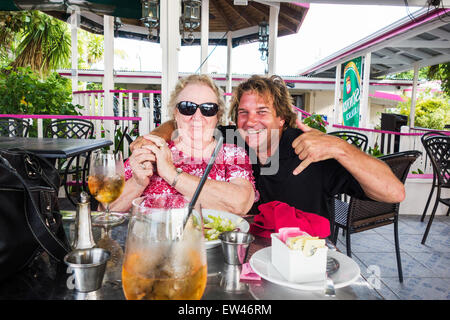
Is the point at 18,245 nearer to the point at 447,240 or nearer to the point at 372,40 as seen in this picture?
the point at 447,240

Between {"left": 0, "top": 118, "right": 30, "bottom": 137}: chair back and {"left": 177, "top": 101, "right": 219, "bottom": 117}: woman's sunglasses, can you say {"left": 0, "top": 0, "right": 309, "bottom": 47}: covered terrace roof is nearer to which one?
{"left": 0, "top": 118, "right": 30, "bottom": 137}: chair back

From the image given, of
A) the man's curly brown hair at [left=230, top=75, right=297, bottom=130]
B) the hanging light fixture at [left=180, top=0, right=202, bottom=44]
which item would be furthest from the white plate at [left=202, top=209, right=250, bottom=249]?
the hanging light fixture at [left=180, top=0, right=202, bottom=44]

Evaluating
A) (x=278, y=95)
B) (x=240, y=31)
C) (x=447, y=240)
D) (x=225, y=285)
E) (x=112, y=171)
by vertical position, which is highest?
(x=240, y=31)

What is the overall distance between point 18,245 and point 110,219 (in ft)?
1.65

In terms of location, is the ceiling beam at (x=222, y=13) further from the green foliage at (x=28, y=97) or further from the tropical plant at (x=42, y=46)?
the tropical plant at (x=42, y=46)

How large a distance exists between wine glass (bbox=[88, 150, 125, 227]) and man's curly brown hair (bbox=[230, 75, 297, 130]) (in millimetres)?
1017

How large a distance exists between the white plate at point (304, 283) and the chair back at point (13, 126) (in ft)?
16.6

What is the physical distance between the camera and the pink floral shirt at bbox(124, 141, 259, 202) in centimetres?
179

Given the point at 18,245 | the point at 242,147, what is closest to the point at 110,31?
the point at 242,147

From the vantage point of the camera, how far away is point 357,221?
292cm

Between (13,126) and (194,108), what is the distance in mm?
4495

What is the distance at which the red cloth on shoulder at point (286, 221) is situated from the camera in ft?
3.54

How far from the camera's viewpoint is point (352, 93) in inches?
409

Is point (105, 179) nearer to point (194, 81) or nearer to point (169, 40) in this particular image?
point (194, 81)
